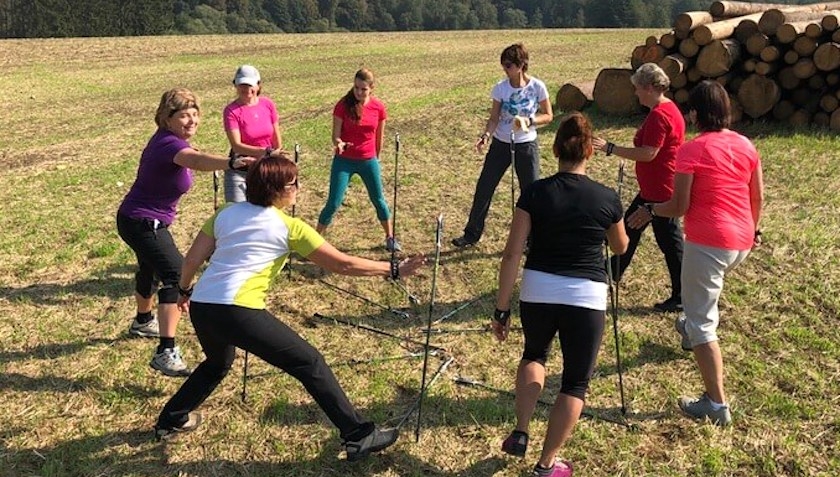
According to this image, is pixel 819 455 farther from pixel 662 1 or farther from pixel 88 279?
pixel 662 1

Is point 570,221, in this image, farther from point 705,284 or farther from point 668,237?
point 668,237

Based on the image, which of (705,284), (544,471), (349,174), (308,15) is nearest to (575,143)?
(705,284)

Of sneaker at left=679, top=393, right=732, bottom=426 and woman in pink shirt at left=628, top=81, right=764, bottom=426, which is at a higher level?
woman in pink shirt at left=628, top=81, right=764, bottom=426

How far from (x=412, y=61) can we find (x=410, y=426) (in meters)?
23.9

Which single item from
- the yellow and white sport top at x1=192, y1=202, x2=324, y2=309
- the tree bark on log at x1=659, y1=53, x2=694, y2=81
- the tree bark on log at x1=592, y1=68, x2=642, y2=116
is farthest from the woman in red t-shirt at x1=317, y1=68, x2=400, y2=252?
the tree bark on log at x1=592, y1=68, x2=642, y2=116

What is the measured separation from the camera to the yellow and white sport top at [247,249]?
371 cm

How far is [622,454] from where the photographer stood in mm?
4340

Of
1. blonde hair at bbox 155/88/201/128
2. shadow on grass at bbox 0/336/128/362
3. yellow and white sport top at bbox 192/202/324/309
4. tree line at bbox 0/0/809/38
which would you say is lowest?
shadow on grass at bbox 0/336/128/362

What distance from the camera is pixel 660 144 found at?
5633mm

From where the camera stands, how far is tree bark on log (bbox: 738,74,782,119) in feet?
39.7

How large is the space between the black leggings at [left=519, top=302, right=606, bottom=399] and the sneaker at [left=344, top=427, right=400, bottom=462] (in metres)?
1.15

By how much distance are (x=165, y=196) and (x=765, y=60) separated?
442 inches

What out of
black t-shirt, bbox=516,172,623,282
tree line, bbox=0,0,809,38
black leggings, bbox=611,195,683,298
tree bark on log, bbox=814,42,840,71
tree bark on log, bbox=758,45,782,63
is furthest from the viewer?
tree line, bbox=0,0,809,38

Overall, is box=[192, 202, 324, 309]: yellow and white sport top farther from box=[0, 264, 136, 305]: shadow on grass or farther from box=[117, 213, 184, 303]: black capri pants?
box=[0, 264, 136, 305]: shadow on grass
